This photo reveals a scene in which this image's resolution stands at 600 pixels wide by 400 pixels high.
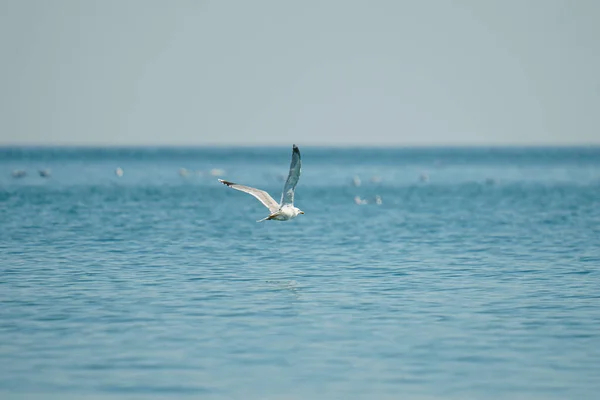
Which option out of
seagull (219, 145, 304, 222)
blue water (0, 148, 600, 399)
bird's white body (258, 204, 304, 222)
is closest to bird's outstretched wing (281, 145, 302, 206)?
seagull (219, 145, 304, 222)

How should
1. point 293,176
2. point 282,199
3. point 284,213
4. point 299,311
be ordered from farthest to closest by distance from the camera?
1. point 284,213
2. point 282,199
3. point 293,176
4. point 299,311

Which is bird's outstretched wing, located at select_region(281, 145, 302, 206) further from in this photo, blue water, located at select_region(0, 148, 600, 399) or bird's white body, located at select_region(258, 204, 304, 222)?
blue water, located at select_region(0, 148, 600, 399)

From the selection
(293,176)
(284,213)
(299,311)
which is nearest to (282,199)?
(284,213)

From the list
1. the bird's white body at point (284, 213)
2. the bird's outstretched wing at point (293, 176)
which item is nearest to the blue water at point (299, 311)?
the bird's white body at point (284, 213)

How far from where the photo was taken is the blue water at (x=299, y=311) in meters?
14.5

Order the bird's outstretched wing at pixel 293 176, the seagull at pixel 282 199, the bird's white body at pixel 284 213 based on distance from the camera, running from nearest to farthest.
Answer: the bird's outstretched wing at pixel 293 176, the seagull at pixel 282 199, the bird's white body at pixel 284 213

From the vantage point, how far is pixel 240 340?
17.1m

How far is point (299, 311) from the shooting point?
64.5 feet

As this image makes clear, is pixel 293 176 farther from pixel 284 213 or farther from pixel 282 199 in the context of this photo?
pixel 284 213

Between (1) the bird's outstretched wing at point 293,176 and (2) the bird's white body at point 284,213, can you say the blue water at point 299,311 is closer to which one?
(2) the bird's white body at point 284,213

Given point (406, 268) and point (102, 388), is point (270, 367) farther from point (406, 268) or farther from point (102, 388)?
point (406, 268)

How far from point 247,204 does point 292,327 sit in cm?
4219

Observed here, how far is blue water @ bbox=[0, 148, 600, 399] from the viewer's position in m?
14.5

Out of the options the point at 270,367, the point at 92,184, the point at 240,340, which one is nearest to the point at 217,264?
the point at 240,340
